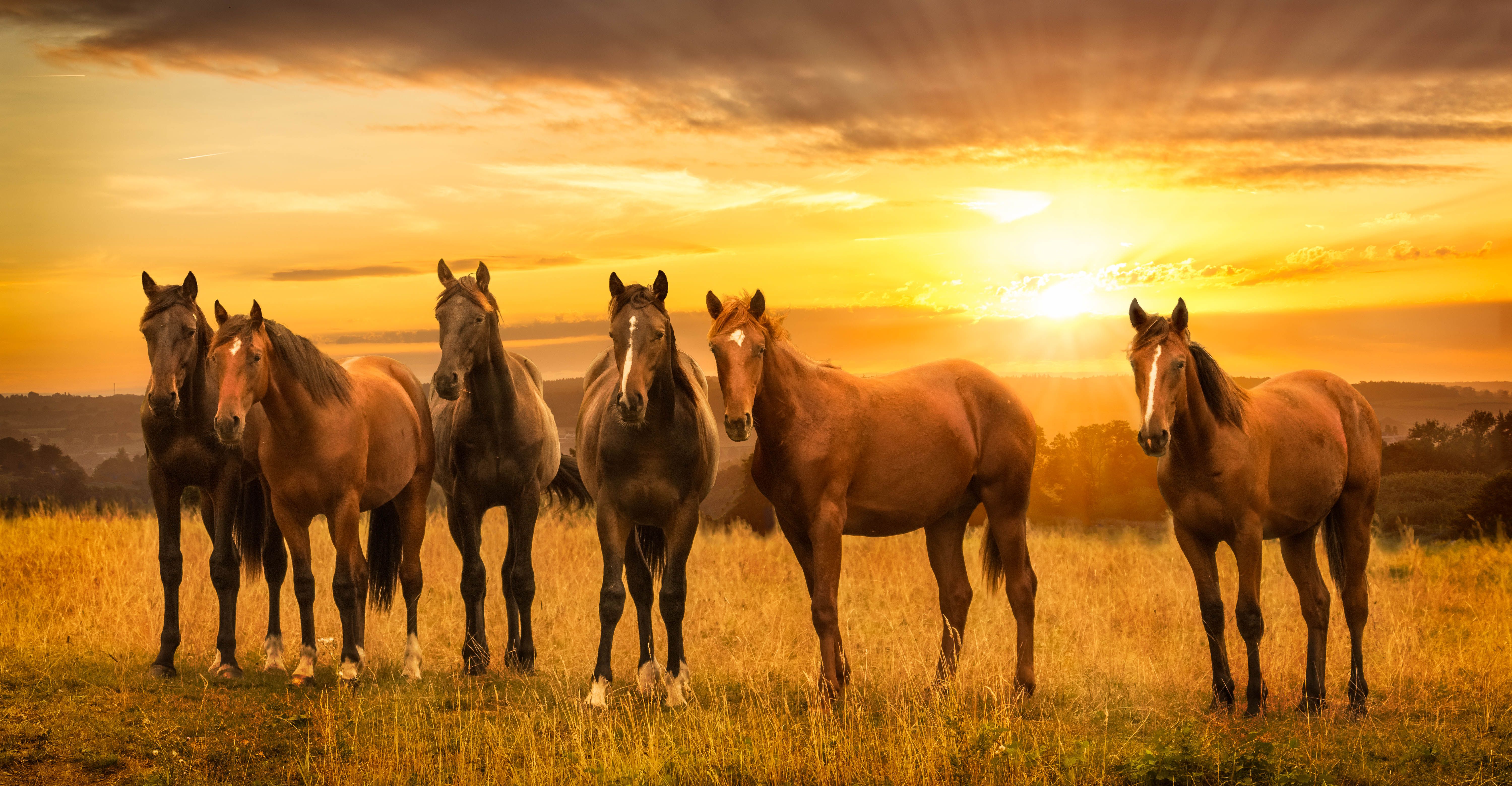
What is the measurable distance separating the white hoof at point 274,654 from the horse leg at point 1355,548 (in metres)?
9.03

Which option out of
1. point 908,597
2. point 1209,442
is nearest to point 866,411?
point 1209,442

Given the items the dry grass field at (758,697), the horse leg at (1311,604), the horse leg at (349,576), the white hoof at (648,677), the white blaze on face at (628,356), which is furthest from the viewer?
the horse leg at (349,576)

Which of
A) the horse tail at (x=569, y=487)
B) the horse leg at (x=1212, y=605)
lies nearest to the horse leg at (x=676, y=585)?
the horse leg at (x=1212, y=605)

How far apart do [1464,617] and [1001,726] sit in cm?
938

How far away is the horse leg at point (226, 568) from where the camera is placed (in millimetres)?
8898

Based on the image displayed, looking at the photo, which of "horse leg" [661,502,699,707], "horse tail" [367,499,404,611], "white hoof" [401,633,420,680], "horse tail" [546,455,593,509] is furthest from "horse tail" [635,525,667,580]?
"horse tail" [546,455,593,509]

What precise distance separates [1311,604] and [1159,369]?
276 cm

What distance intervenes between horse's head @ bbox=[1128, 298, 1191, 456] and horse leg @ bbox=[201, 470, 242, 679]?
734cm

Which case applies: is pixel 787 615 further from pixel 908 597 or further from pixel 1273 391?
pixel 1273 391

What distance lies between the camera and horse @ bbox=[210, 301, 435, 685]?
7.95 meters

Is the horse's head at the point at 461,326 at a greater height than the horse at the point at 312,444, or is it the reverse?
the horse's head at the point at 461,326

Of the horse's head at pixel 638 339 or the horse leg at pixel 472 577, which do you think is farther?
the horse leg at pixel 472 577

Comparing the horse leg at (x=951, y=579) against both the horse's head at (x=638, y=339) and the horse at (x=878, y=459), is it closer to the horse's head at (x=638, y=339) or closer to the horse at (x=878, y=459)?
the horse at (x=878, y=459)

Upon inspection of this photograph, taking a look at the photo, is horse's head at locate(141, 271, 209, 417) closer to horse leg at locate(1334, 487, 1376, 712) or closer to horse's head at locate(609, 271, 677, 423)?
horse's head at locate(609, 271, 677, 423)
